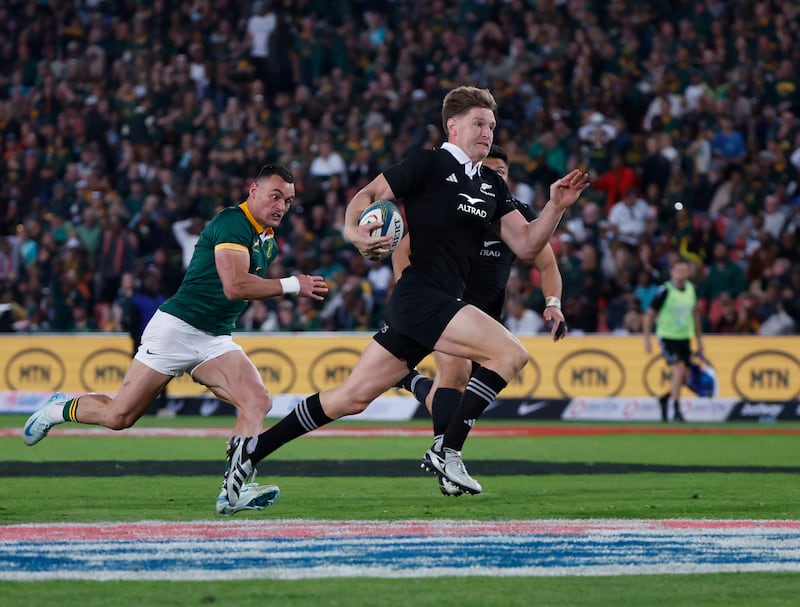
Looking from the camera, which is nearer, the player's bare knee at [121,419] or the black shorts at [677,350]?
the player's bare knee at [121,419]

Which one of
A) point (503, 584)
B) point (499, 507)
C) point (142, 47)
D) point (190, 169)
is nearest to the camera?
point (503, 584)

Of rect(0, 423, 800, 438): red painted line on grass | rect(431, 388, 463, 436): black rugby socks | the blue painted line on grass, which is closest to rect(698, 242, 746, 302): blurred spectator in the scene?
rect(0, 423, 800, 438): red painted line on grass

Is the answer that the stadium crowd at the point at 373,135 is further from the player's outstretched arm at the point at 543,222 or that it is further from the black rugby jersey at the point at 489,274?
the player's outstretched arm at the point at 543,222

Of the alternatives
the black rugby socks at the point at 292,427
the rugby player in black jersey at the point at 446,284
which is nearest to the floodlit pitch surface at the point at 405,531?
the black rugby socks at the point at 292,427

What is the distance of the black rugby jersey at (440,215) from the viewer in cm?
919

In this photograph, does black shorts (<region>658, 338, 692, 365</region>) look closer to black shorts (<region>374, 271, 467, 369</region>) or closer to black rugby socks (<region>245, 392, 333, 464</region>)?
black shorts (<region>374, 271, 467, 369</region>)

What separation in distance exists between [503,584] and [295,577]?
0.91m

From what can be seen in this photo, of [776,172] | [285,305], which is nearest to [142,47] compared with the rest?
[285,305]

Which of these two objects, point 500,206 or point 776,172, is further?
point 776,172

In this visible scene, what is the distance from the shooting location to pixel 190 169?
88.6 feet

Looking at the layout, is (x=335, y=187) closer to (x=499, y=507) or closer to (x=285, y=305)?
(x=285, y=305)

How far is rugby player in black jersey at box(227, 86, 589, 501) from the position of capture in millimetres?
8883

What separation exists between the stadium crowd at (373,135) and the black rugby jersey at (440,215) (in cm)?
1313

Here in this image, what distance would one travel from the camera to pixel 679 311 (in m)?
20.6
